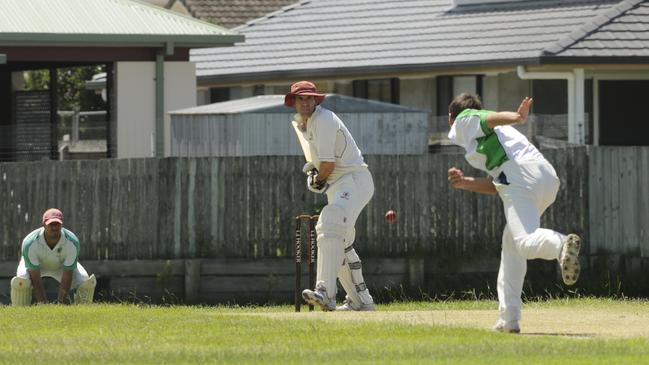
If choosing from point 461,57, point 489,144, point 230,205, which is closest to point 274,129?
point 230,205

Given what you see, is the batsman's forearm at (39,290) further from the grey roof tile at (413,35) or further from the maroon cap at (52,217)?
the grey roof tile at (413,35)

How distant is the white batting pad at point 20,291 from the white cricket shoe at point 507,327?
699cm

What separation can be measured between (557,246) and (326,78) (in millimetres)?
19723

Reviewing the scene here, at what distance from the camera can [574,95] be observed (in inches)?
1074

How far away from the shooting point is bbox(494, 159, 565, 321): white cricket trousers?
488 inches

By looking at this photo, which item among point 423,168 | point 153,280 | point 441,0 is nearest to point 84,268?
point 153,280

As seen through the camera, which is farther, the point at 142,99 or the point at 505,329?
the point at 142,99

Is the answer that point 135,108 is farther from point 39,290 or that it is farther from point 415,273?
point 39,290

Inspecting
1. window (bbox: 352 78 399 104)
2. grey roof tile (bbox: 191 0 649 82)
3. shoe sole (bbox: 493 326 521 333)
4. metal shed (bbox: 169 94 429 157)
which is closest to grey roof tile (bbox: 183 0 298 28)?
grey roof tile (bbox: 191 0 649 82)

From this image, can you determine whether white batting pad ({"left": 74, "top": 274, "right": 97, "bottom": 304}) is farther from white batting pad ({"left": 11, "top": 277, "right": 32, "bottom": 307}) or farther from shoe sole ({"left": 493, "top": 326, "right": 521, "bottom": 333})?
shoe sole ({"left": 493, "top": 326, "right": 521, "bottom": 333})

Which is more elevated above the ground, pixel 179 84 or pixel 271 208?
pixel 179 84

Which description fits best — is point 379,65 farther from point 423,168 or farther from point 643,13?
point 423,168

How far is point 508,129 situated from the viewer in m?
13.1

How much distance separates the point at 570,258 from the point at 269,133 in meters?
13.1
